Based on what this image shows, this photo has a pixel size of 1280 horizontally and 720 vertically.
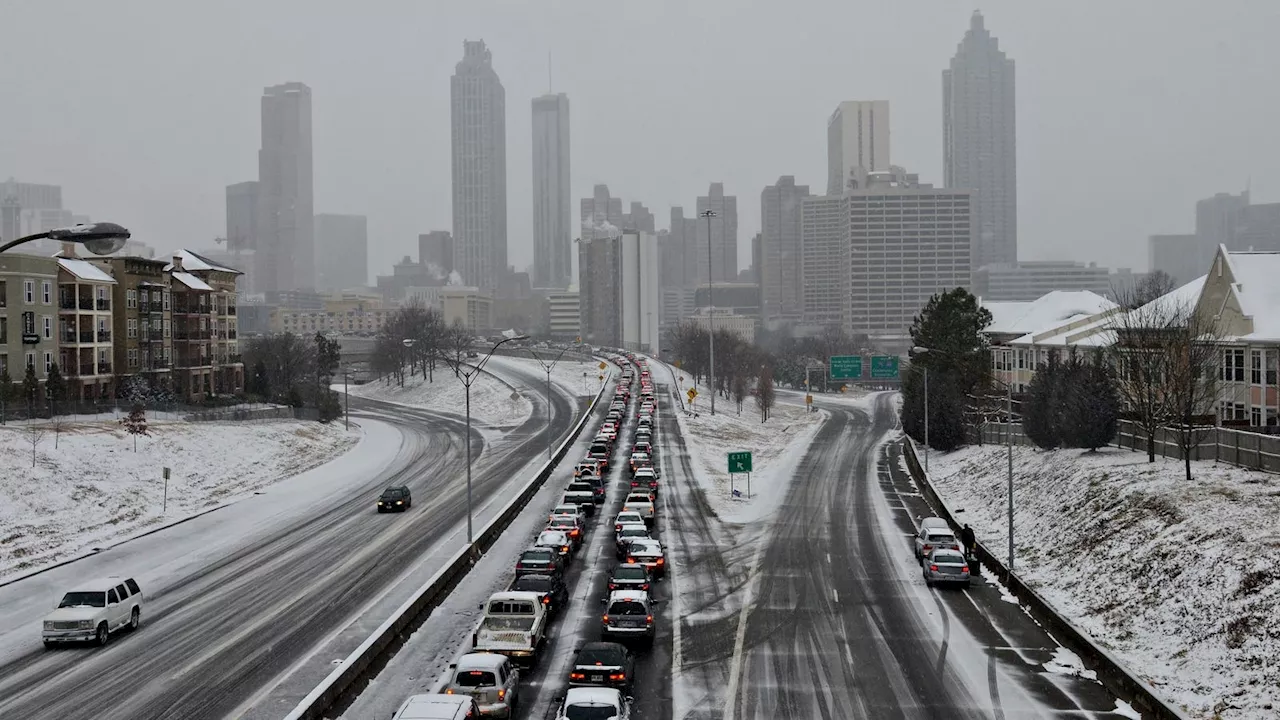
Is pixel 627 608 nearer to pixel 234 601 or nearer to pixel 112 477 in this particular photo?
pixel 234 601

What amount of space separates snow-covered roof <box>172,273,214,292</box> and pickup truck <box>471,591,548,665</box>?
70.9 meters

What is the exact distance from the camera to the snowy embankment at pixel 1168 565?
25406 millimetres

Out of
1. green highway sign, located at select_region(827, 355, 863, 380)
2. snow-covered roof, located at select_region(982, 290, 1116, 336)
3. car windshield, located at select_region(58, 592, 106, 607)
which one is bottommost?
car windshield, located at select_region(58, 592, 106, 607)

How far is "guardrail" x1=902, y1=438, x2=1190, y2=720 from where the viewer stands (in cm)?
2330

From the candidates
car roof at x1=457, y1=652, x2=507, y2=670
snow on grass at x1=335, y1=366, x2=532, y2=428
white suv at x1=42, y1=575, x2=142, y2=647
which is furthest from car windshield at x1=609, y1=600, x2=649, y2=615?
snow on grass at x1=335, y1=366, x2=532, y2=428

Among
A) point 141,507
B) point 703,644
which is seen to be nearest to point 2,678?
point 703,644

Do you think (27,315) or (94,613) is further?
(27,315)

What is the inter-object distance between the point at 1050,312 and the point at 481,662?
79.1m

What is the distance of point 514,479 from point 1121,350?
34.3 metres

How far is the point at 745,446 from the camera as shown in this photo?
87625 mm

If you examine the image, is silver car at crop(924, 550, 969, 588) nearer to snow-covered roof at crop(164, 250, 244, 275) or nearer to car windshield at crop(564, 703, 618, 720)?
car windshield at crop(564, 703, 618, 720)

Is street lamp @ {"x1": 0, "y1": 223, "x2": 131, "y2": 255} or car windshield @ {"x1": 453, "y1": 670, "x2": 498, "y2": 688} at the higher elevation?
street lamp @ {"x1": 0, "y1": 223, "x2": 131, "y2": 255}

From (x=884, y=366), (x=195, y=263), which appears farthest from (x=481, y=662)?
(x=884, y=366)

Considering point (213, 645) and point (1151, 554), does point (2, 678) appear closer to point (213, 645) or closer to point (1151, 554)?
point (213, 645)
